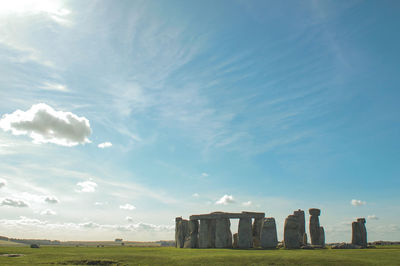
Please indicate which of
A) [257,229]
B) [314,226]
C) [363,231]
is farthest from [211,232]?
[363,231]

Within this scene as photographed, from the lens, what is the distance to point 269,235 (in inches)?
1261

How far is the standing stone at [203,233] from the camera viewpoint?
3610cm

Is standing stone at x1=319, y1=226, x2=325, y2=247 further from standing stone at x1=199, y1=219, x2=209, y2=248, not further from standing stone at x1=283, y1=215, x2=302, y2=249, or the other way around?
standing stone at x1=199, y1=219, x2=209, y2=248

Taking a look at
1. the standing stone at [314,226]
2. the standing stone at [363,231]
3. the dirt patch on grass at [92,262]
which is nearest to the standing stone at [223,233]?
the standing stone at [314,226]

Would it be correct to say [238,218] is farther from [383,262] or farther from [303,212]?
[383,262]

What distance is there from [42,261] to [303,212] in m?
28.4

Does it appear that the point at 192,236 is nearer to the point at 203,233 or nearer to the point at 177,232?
the point at 203,233

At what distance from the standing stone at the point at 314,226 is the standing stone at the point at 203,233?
1156cm

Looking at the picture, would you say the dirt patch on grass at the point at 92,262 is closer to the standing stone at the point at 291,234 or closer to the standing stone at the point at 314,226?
the standing stone at the point at 291,234

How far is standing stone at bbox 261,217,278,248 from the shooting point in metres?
31.8

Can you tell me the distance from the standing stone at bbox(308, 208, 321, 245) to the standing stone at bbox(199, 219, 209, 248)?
1156 centimetres

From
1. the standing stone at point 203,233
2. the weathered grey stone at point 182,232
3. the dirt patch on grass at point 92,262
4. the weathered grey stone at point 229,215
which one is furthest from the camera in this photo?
the weathered grey stone at point 182,232

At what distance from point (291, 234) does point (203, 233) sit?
10278mm

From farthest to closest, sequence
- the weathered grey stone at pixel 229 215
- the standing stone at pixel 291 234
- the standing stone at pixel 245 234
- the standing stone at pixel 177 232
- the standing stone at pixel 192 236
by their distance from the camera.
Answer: the standing stone at pixel 177 232
the standing stone at pixel 192 236
the weathered grey stone at pixel 229 215
the standing stone at pixel 245 234
the standing stone at pixel 291 234
